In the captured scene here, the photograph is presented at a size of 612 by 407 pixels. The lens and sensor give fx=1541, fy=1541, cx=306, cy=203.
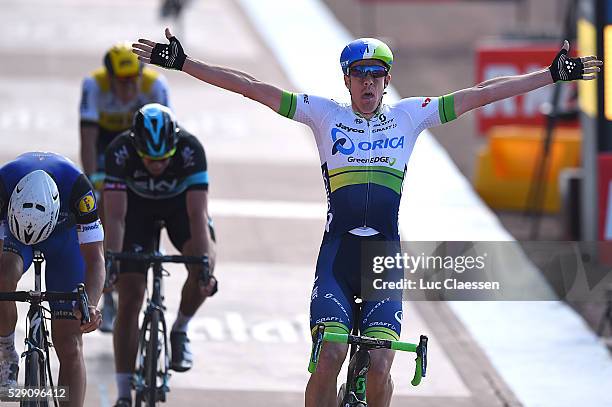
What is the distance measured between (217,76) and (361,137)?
2.70ft

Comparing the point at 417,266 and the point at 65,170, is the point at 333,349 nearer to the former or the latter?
the point at 65,170

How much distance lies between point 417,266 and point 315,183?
5268 mm

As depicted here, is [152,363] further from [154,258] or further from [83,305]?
[83,305]

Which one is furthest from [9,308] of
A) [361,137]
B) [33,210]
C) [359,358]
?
[361,137]

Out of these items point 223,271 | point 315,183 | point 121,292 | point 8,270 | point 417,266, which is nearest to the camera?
point 8,270

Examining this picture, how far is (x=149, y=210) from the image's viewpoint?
970 centimetres

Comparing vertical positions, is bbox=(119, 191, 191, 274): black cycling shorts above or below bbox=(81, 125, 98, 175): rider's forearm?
below

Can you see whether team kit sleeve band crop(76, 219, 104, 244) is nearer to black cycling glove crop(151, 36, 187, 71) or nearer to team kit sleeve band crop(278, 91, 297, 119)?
black cycling glove crop(151, 36, 187, 71)

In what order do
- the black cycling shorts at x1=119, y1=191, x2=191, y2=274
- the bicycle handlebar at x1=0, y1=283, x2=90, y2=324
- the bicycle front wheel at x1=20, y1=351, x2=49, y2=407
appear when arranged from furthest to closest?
the black cycling shorts at x1=119, y1=191, x2=191, y2=274, the bicycle front wheel at x1=20, y1=351, x2=49, y2=407, the bicycle handlebar at x1=0, y1=283, x2=90, y2=324

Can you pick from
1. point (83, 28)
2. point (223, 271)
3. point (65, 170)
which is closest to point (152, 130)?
point (65, 170)

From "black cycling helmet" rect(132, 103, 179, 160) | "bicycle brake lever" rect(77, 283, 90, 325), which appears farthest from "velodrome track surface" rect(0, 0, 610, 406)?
"bicycle brake lever" rect(77, 283, 90, 325)

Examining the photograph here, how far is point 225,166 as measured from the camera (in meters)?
18.2

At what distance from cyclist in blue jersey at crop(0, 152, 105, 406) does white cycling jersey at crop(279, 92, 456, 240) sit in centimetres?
120

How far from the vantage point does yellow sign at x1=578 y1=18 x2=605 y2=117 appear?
14703mm
